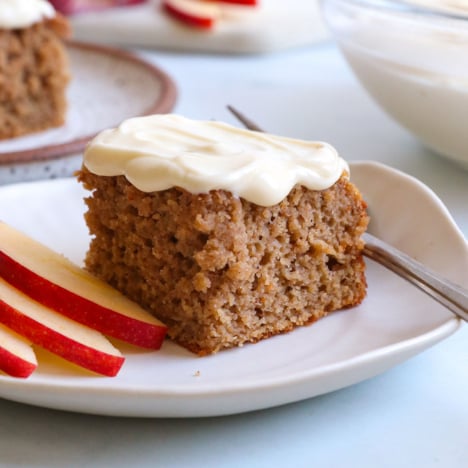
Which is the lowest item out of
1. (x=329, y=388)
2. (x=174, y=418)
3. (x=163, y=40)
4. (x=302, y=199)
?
(x=163, y=40)

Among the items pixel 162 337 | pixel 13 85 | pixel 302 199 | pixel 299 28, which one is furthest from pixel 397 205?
pixel 299 28

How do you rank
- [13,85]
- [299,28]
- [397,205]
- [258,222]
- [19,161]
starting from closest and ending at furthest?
[258,222] → [397,205] → [19,161] → [13,85] → [299,28]

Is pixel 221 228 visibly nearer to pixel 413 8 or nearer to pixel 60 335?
pixel 60 335

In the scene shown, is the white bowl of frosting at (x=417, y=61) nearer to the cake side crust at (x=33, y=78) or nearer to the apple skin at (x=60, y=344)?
the cake side crust at (x=33, y=78)

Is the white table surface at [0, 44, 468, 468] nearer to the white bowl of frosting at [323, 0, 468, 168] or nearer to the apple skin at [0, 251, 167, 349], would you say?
the apple skin at [0, 251, 167, 349]

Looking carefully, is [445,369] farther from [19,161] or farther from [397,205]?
[19,161]

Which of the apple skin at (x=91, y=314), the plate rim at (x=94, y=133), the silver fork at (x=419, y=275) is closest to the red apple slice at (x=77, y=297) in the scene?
the apple skin at (x=91, y=314)
